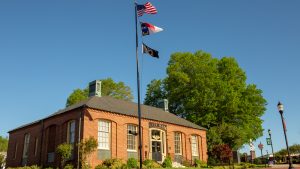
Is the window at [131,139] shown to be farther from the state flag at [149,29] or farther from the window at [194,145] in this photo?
the state flag at [149,29]

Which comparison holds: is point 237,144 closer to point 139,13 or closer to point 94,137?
point 94,137

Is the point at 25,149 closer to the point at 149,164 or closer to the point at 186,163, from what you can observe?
the point at 149,164

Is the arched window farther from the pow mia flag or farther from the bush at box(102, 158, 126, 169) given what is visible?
the pow mia flag

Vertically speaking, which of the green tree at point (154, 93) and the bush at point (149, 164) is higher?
the green tree at point (154, 93)

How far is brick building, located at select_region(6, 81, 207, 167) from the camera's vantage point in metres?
23.7

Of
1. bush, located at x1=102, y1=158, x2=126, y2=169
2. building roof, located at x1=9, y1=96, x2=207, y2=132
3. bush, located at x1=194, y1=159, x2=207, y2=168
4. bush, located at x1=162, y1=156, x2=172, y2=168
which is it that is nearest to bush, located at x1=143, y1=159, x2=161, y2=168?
bush, located at x1=162, y1=156, x2=172, y2=168

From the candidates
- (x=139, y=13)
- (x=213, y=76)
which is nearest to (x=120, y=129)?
(x=139, y=13)

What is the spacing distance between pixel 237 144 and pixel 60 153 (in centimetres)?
2519

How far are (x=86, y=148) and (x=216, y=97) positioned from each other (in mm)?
24396

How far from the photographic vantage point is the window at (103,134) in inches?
947

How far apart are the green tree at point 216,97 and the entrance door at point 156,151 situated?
457 inches

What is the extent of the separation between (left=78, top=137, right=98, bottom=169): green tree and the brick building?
63 centimetres

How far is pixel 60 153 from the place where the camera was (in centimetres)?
2278

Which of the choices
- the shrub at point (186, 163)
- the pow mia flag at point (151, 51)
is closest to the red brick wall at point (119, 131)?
the shrub at point (186, 163)
